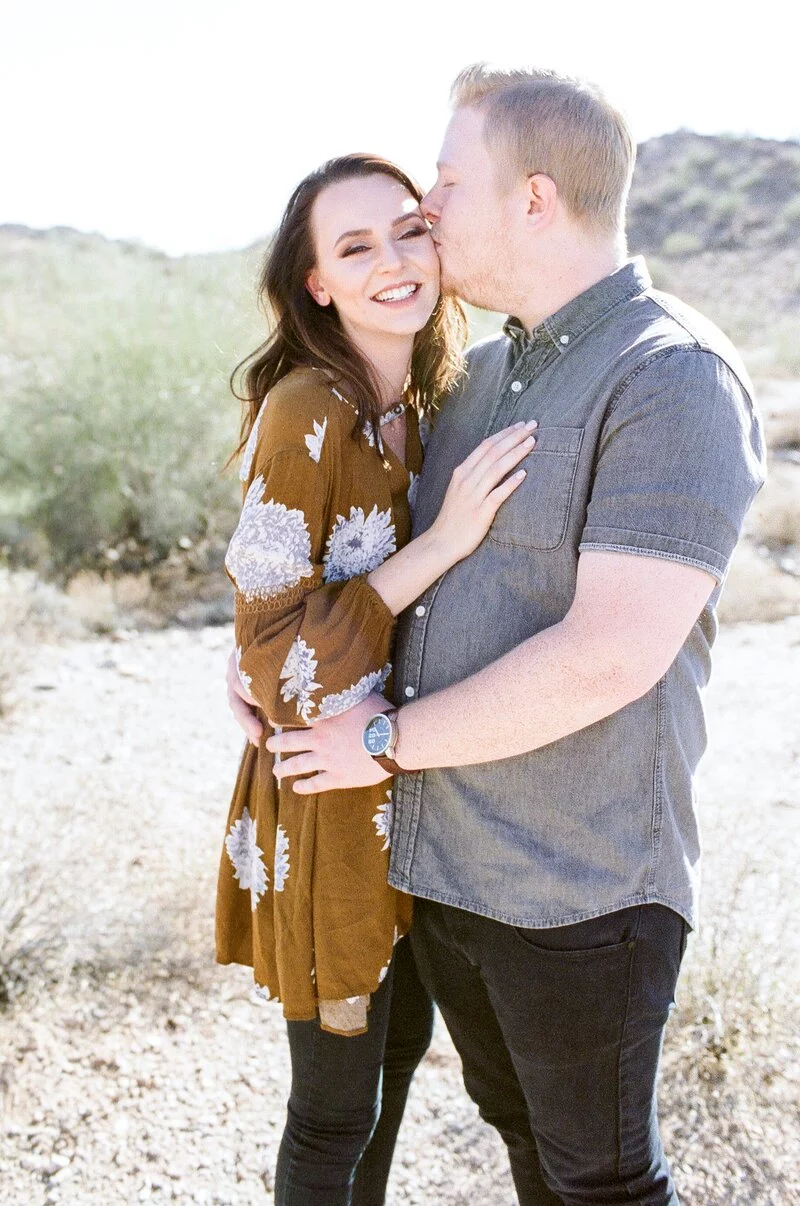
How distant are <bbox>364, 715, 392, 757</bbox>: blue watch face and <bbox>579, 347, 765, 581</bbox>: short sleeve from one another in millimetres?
396

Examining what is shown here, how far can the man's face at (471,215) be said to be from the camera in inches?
63.9

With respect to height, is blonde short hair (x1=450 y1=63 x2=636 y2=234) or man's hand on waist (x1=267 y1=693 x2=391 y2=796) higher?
blonde short hair (x1=450 y1=63 x2=636 y2=234)

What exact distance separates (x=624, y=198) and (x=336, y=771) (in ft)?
3.22

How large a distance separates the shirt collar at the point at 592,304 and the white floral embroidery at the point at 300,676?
0.60 metres

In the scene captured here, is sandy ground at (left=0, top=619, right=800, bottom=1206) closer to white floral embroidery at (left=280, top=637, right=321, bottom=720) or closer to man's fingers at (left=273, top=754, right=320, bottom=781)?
man's fingers at (left=273, top=754, right=320, bottom=781)

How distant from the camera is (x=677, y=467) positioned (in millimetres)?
1334

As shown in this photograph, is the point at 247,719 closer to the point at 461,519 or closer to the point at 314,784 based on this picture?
the point at 314,784

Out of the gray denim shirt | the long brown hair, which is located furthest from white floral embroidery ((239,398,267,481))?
the gray denim shirt

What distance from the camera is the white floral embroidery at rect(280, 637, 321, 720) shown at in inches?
62.2

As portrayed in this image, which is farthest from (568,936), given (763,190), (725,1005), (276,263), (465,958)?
(763,190)

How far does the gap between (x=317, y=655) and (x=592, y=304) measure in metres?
0.67

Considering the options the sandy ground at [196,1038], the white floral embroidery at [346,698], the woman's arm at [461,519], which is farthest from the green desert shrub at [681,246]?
the white floral embroidery at [346,698]

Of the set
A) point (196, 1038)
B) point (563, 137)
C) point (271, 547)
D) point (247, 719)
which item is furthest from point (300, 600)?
point (196, 1038)

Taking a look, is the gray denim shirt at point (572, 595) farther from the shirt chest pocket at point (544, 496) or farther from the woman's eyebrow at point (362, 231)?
the woman's eyebrow at point (362, 231)
